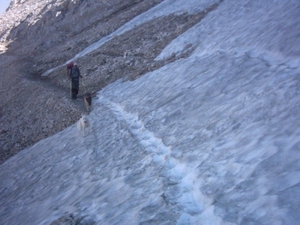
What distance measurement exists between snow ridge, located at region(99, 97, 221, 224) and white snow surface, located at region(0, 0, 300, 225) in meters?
0.02

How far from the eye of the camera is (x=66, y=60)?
22719mm

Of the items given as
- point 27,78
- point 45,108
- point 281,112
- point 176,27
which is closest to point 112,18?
point 27,78

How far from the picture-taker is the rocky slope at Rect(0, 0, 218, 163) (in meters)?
13.3

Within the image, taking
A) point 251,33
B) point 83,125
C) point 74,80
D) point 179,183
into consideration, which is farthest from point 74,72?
point 179,183

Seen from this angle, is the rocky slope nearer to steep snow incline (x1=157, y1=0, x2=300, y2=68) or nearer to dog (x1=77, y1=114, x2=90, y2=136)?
steep snow incline (x1=157, y1=0, x2=300, y2=68)

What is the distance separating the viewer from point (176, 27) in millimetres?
17000

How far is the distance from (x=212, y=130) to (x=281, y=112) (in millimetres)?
1276

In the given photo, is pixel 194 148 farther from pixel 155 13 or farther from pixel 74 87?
pixel 155 13

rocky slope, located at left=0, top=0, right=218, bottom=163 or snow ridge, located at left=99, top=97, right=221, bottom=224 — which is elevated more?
rocky slope, located at left=0, top=0, right=218, bottom=163

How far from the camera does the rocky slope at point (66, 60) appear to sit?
13305mm

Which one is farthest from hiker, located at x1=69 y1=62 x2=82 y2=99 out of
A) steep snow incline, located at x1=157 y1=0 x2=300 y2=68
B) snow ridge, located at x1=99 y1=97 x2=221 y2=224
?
snow ridge, located at x1=99 y1=97 x2=221 y2=224

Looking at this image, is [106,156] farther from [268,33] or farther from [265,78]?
[268,33]

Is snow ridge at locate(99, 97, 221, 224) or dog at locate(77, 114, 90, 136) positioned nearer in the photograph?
snow ridge at locate(99, 97, 221, 224)

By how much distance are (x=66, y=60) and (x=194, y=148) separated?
18740 mm
